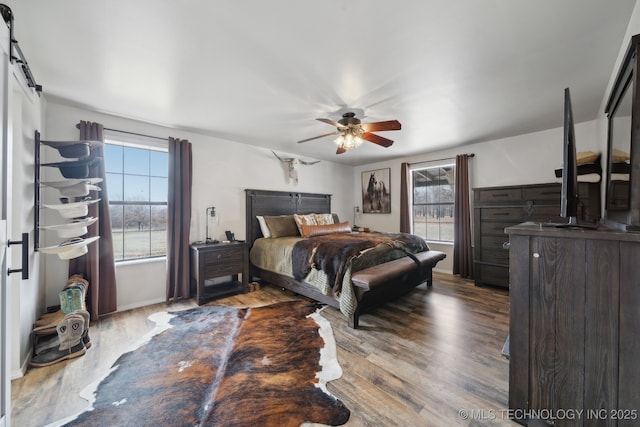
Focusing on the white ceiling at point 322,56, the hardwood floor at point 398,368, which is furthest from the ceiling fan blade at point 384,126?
the hardwood floor at point 398,368

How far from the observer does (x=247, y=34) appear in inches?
65.0

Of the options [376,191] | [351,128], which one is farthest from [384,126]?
[376,191]

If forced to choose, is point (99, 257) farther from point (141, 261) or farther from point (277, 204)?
point (277, 204)

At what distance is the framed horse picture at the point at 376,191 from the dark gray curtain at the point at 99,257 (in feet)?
16.2

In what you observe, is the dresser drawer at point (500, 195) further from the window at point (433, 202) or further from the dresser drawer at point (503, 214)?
the window at point (433, 202)

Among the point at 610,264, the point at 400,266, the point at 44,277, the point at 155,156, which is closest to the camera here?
the point at 610,264

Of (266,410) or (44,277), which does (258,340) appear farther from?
(44,277)

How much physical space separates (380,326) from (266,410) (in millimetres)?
1520

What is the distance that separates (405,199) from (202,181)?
404cm

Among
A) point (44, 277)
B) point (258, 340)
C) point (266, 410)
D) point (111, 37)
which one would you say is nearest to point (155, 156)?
point (44, 277)

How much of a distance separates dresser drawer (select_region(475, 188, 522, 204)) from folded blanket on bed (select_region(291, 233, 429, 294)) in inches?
57.7

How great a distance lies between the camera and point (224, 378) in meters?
1.82

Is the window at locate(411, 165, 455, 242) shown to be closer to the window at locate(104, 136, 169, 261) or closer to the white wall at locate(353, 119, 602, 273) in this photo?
the white wall at locate(353, 119, 602, 273)

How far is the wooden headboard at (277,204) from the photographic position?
14.1 ft
